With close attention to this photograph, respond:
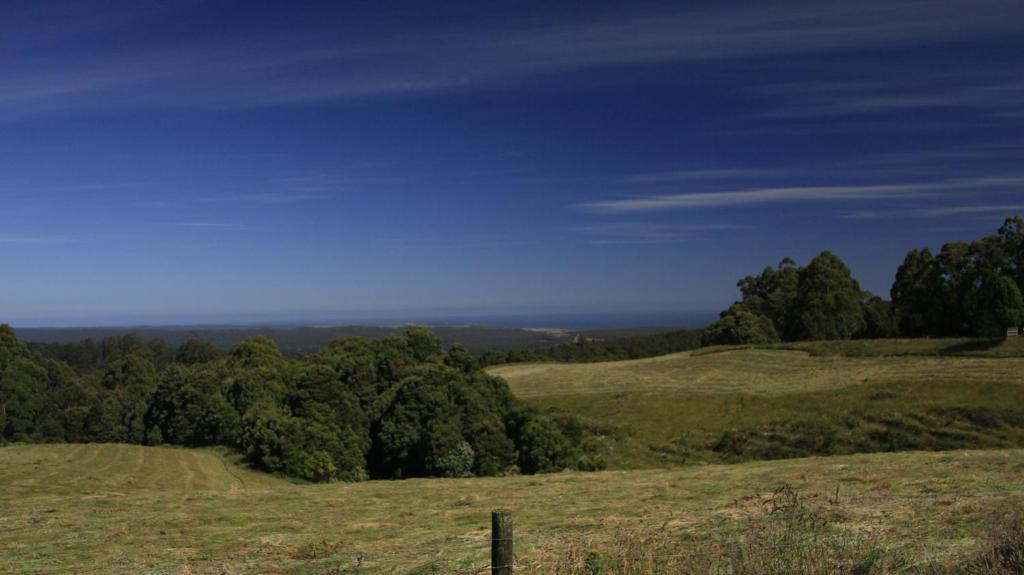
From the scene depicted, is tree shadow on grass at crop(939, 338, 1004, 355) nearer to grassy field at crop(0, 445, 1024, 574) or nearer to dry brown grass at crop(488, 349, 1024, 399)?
dry brown grass at crop(488, 349, 1024, 399)

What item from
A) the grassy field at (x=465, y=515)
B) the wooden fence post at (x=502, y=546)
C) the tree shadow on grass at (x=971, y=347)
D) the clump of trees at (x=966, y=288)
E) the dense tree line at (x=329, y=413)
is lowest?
the dense tree line at (x=329, y=413)

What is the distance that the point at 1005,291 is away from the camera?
2221 inches

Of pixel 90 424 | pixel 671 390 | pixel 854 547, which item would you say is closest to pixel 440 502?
pixel 854 547

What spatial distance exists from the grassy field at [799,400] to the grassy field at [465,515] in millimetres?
13257

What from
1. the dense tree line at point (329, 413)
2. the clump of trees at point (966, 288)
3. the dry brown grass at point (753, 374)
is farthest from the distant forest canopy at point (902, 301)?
the dense tree line at point (329, 413)

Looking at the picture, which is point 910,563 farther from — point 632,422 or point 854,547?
point 632,422

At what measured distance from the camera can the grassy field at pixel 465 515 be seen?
35.1 feet

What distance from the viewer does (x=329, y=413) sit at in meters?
44.9

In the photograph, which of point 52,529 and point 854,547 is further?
point 52,529

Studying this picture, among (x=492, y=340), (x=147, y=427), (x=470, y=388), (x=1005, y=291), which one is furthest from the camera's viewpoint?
(x=492, y=340)

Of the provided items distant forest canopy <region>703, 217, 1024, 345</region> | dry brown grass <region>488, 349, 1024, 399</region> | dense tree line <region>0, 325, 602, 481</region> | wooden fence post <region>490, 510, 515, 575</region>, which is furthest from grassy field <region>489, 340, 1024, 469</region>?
Answer: wooden fence post <region>490, 510, 515, 575</region>

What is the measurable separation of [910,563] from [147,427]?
6823cm

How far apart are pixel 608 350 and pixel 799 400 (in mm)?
53889

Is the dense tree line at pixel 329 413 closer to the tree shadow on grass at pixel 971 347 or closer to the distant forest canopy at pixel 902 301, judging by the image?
the tree shadow on grass at pixel 971 347
